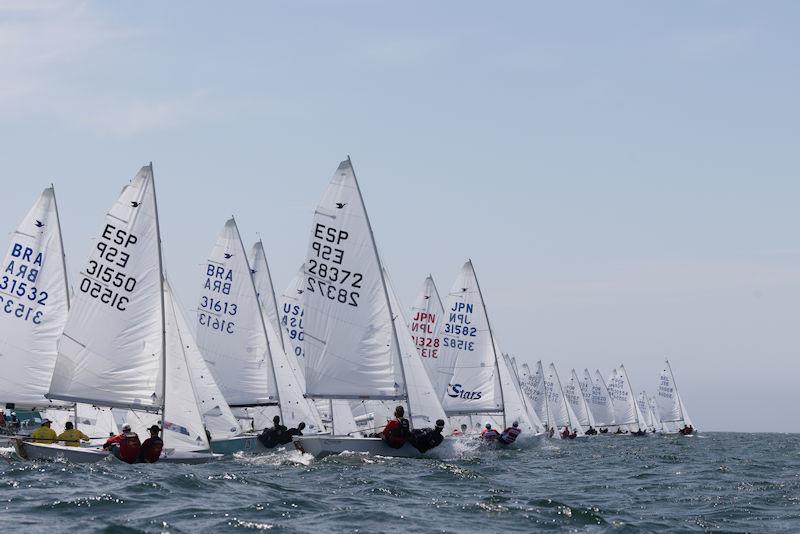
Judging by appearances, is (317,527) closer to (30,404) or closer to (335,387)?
(335,387)

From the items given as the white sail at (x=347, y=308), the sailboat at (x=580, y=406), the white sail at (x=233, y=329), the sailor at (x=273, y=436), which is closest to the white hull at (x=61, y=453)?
the sailor at (x=273, y=436)

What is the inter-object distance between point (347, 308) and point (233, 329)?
24.6 feet

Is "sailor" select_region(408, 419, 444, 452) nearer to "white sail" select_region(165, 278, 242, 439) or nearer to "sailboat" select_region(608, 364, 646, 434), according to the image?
"white sail" select_region(165, 278, 242, 439)

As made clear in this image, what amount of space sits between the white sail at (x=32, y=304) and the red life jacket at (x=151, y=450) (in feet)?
24.2

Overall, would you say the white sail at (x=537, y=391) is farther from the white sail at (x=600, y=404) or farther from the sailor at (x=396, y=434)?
the sailor at (x=396, y=434)

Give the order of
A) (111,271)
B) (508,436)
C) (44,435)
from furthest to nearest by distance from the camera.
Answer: (508,436) < (111,271) < (44,435)

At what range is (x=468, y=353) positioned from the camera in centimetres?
4475

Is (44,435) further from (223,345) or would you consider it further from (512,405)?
(512,405)

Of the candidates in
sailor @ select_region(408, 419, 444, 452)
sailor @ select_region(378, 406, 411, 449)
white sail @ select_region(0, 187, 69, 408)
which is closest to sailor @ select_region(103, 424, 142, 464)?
sailor @ select_region(378, 406, 411, 449)

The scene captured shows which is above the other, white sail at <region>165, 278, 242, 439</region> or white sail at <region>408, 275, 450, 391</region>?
white sail at <region>408, 275, 450, 391</region>

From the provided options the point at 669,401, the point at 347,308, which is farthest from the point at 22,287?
the point at 669,401

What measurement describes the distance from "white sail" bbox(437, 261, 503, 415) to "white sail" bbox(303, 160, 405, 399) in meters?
13.1

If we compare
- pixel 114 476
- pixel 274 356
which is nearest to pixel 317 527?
pixel 114 476

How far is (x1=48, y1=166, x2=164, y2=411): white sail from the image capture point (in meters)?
25.7
